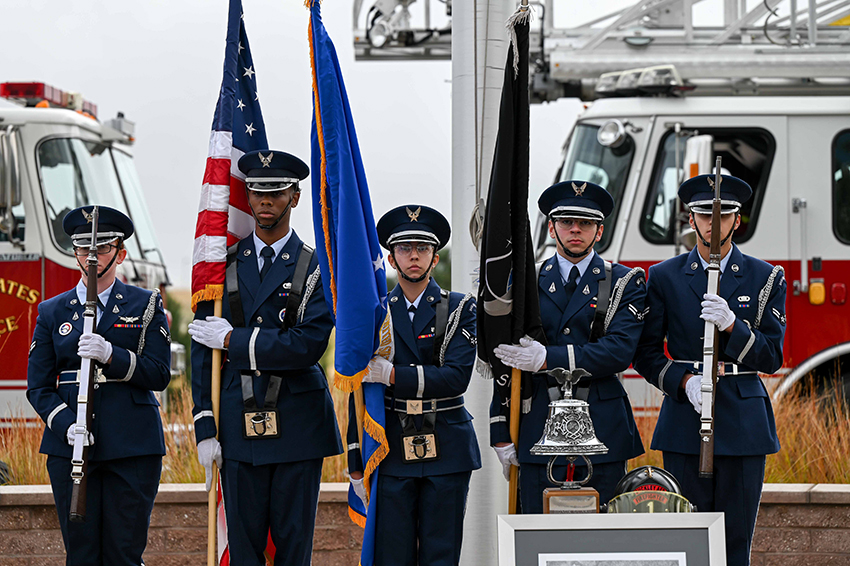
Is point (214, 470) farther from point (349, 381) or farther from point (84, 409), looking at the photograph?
point (349, 381)

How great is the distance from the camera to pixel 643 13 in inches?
351

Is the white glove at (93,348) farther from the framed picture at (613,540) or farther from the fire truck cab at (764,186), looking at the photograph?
the fire truck cab at (764,186)

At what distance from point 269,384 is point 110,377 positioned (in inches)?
30.7

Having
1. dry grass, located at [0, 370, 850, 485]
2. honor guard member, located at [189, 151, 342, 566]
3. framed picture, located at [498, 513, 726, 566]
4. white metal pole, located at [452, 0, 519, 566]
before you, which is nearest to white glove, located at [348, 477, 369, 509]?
honor guard member, located at [189, 151, 342, 566]

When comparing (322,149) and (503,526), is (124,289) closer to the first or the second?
(322,149)

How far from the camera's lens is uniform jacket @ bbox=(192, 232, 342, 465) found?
4555mm

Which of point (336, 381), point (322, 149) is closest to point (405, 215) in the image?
point (322, 149)

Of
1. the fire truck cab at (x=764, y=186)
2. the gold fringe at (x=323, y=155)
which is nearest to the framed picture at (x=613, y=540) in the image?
the gold fringe at (x=323, y=155)

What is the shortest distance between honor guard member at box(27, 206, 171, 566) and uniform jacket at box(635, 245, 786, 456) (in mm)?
2313

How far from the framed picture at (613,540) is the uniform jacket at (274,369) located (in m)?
1.30

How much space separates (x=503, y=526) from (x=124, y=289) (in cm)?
237

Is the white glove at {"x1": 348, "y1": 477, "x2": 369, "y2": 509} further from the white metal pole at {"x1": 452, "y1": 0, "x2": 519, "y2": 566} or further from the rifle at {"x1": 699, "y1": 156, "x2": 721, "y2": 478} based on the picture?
the rifle at {"x1": 699, "y1": 156, "x2": 721, "y2": 478}

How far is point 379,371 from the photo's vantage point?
4555 mm

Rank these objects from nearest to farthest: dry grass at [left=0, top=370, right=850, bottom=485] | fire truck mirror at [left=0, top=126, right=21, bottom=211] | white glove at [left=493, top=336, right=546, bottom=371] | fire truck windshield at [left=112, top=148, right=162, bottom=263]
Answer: white glove at [left=493, top=336, right=546, bottom=371] → dry grass at [left=0, top=370, right=850, bottom=485] → fire truck mirror at [left=0, top=126, right=21, bottom=211] → fire truck windshield at [left=112, top=148, right=162, bottom=263]
